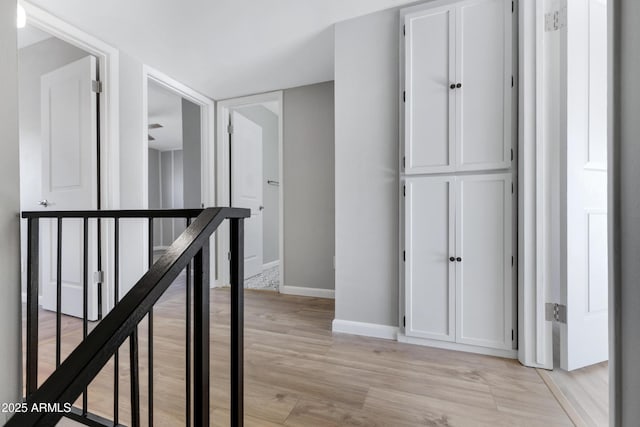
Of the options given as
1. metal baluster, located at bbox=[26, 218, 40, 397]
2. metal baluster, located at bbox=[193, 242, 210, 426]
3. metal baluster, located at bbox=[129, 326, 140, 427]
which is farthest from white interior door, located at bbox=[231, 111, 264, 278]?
metal baluster, located at bbox=[193, 242, 210, 426]

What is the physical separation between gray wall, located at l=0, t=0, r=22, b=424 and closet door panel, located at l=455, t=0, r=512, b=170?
2.01 meters

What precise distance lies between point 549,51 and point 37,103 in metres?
3.98

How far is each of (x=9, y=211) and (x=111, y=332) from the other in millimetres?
904

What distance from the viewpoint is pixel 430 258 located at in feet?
6.02

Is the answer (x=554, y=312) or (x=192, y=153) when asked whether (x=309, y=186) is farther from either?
(x=554, y=312)

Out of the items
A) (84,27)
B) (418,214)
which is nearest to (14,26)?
(84,27)

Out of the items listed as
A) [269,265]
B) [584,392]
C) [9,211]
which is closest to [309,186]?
[269,265]

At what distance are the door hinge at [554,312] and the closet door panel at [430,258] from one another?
1.50 feet

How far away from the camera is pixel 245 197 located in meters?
3.62

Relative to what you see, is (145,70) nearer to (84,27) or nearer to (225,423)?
(84,27)

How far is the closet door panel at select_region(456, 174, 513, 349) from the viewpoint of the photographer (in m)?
1.69

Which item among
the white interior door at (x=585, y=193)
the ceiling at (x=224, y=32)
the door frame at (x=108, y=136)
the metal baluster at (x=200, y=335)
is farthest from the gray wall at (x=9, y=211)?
the white interior door at (x=585, y=193)

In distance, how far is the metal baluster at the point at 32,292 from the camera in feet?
3.95

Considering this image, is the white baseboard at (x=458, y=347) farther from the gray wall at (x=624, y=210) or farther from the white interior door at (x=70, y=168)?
the white interior door at (x=70, y=168)
